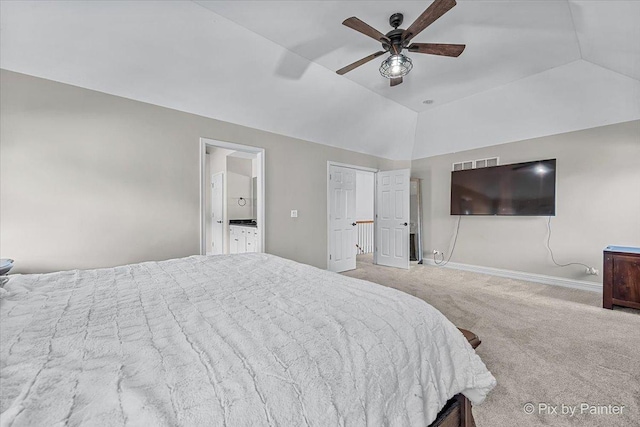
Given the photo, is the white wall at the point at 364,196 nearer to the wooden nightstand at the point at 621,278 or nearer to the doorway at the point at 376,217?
the doorway at the point at 376,217

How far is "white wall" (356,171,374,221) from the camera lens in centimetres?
834

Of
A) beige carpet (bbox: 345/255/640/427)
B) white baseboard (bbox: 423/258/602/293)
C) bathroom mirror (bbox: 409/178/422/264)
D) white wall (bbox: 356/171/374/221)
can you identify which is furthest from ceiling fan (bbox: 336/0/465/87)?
white wall (bbox: 356/171/374/221)

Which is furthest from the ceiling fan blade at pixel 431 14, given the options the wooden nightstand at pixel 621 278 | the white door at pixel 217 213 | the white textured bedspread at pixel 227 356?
the white door at pixel 217 213

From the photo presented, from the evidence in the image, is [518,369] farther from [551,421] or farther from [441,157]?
[441,157]

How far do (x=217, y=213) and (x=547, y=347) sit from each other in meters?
5.53

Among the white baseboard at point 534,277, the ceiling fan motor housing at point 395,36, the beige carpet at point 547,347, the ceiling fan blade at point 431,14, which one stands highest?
the ceiling fan motor housing at point 395,36

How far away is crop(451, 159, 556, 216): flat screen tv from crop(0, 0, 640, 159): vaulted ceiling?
1.96 ft

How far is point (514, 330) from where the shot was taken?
2502 millimetres

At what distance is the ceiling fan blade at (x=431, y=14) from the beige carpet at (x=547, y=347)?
262 cm

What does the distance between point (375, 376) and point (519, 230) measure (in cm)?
479

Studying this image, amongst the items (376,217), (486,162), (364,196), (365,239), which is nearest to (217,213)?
(376,217)

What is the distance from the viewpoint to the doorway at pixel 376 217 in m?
4.81

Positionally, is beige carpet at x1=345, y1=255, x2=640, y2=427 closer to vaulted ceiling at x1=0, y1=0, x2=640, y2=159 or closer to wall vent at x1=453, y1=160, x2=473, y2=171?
wall vent at x1=453, y1=160, x2=473, y2=171

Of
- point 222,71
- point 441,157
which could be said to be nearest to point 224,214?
point 222,71
